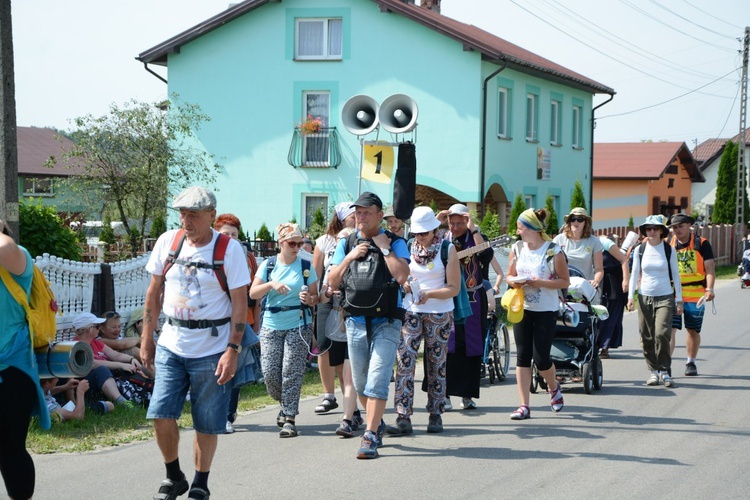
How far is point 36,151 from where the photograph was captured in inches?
2611

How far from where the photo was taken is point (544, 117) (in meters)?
35.7

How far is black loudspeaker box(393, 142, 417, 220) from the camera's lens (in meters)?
10.2

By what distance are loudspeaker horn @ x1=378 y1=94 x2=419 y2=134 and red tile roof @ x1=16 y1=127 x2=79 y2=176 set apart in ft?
166

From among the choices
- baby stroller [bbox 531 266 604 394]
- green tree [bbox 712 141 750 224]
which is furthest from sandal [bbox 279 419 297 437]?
green tree [bbox 712 141 750 224]

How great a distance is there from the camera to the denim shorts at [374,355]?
7.78 m

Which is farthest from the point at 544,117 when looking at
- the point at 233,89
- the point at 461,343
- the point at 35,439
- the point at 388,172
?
the point at 35,439

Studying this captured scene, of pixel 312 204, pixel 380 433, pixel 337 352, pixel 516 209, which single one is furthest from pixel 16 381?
pixel 312 204

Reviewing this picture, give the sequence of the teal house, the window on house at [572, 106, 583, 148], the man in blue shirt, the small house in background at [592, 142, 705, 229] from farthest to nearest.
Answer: the small house in background at [592, 142, 705, 229], the window on house at [572, 106, 583, 148], the teal house, the man in blue shirt

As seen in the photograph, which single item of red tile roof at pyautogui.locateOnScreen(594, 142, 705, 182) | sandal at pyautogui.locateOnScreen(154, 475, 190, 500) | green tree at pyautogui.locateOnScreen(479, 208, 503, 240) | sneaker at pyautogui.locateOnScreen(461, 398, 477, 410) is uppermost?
red tile roof at pyautogui.locateOnScreen(594, 142, 705, 182)

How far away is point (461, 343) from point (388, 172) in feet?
10.6

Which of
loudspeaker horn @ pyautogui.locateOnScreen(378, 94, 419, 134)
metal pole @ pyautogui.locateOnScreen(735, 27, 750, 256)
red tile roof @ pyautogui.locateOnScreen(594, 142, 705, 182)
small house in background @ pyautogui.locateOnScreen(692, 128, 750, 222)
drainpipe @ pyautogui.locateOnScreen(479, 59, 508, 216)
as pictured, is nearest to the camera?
loudspeaker horn @ pyautogui.locateOnScreen(378, 94, 419, 134)

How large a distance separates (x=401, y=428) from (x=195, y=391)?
2.87 meters

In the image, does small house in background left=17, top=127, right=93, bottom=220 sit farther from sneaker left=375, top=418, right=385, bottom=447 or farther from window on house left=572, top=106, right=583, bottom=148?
sneaker left=375, top=418, right=385, bottom=447

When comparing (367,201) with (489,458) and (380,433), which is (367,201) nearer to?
(380,433)
